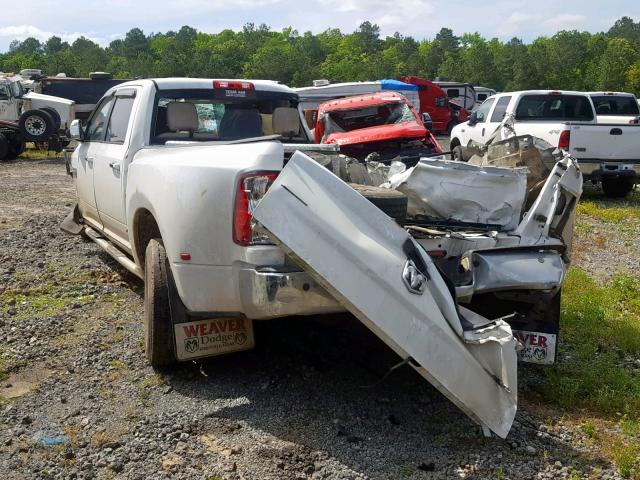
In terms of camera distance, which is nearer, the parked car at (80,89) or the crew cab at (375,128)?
the crew cab at (375,128)

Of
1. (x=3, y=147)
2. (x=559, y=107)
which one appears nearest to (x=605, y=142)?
(x=559, y=107)

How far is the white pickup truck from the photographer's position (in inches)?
472

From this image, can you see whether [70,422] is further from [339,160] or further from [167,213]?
[339,160]

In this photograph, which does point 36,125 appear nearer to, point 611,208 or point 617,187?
point 617,187

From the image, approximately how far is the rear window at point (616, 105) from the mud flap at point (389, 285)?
13610mm

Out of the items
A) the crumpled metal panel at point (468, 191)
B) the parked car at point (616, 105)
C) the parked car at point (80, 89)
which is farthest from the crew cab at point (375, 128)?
A: the parked car at point (80, 89)

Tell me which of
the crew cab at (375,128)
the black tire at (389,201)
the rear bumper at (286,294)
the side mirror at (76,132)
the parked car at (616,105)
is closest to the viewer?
the rear bumper at (286,294)

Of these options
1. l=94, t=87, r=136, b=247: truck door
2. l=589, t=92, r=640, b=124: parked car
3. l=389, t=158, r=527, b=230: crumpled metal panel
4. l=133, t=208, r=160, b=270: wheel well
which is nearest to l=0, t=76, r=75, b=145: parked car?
l=589, t=92, r=640, b=124: parked car

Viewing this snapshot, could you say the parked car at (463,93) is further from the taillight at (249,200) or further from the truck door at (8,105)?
the taillight at (249,200)

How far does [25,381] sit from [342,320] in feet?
6.64

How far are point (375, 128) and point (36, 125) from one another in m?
12.5

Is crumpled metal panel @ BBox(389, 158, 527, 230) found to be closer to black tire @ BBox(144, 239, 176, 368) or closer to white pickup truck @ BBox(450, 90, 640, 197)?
black tire @ BBox(144, 239, 176, 368)

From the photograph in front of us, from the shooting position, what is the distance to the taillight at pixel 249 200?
12.1 feet

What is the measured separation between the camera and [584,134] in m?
12.0
